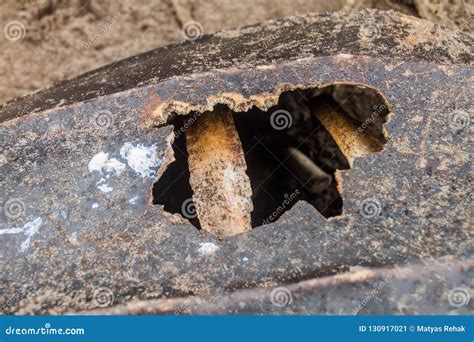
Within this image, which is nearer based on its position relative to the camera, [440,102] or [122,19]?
[440,102]

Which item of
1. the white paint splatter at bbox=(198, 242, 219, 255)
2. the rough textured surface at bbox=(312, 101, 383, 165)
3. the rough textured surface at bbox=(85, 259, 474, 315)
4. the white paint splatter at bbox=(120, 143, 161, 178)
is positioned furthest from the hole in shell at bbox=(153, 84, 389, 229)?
the rough textured surface at bbox=(85, 259, 474, 315)

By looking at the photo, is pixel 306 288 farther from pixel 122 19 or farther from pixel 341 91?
pixel 122 19

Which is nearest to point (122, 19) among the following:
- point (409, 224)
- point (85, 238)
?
point (85, 238)

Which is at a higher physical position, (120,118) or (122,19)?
(122,19)

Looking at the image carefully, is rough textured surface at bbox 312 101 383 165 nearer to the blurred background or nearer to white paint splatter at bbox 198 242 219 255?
white paint splatter at bbox 198 242 219 255

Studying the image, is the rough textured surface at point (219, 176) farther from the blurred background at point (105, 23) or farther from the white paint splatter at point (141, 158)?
the blurred background at point (105, 23)

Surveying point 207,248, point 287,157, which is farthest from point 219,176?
point 287,157

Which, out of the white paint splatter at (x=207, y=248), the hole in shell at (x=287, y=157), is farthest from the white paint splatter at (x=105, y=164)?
the hole in shell at (x=287, y=157)
